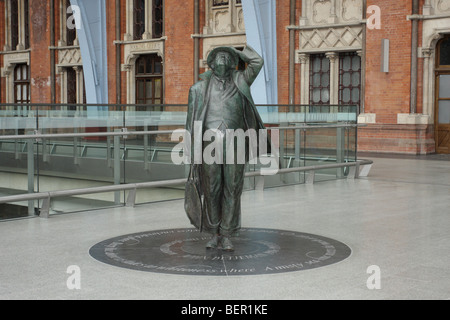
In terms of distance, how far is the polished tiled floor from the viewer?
4.34 metres

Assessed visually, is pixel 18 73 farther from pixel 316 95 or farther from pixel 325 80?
pixel 325 80

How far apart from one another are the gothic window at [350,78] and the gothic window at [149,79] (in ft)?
25.7

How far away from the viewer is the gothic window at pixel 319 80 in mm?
21000

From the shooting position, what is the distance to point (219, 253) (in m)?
5.53

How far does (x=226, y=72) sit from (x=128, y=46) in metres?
21.6

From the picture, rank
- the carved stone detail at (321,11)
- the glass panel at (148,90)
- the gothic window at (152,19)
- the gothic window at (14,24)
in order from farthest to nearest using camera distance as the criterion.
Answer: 1. the gothic window at (14,24)
2. the glass panel at (148,90)
3. the gothic window at (152,19)
4. the carved stone detail at (321,11)

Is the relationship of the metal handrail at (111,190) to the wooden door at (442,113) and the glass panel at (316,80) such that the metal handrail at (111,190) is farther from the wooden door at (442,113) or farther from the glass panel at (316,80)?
the glass panel at (316,80)

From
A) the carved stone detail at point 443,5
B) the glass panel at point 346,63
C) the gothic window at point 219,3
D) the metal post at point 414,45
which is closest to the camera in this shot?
the carved stone detail at point 443,5

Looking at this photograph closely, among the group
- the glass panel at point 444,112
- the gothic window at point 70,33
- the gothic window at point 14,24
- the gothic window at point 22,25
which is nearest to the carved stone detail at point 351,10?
the glass panel at point 444,112

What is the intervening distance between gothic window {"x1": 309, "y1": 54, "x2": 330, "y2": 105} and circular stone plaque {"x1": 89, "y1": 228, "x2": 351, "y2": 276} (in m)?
15.0

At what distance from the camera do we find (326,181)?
36.8 ft

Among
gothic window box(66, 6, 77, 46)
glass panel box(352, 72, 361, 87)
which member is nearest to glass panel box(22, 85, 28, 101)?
gothic window box(66, 6, 77, 46)

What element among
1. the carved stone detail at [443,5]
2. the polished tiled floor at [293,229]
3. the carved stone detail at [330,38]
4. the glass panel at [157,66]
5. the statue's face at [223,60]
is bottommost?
the polished tiled floor at [293,229]

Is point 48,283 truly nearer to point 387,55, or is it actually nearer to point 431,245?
point 431,245
